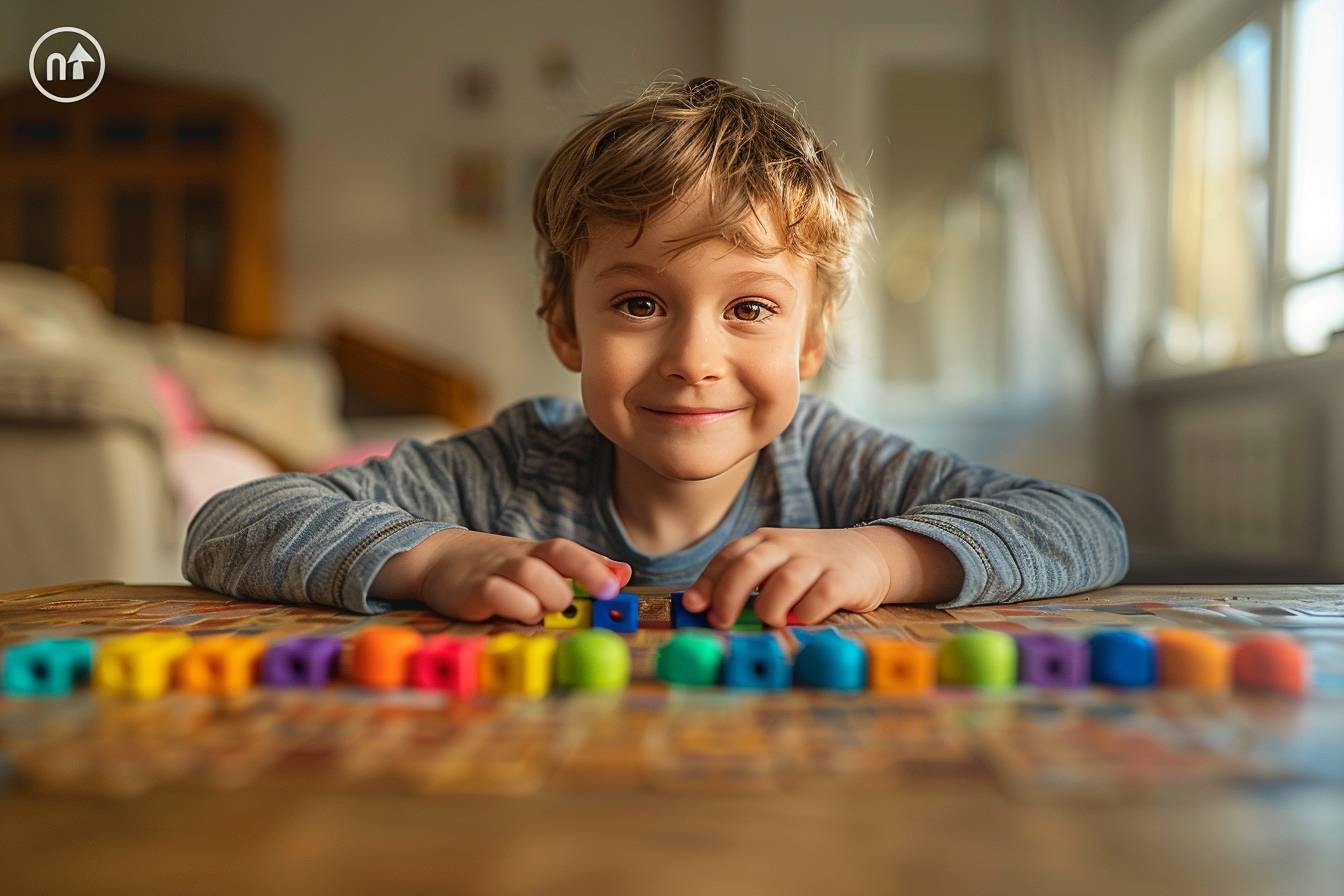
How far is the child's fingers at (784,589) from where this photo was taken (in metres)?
0.62

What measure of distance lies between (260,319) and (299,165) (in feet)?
2.46

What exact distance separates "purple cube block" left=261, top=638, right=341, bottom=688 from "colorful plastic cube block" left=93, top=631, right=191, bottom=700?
4 centimetres

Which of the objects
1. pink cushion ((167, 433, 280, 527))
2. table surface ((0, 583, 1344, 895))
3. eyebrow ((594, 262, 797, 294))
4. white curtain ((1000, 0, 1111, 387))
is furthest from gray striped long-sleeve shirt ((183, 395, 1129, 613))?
white curtain ((1000, 0, 1111, 387))

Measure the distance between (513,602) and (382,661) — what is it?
18 centimetres

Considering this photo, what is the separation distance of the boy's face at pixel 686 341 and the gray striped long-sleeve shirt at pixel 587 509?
0.16 m

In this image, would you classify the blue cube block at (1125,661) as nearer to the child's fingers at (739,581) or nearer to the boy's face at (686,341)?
the child's fingers at (739,581)

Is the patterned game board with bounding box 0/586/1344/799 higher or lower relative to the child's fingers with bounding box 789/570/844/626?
lower

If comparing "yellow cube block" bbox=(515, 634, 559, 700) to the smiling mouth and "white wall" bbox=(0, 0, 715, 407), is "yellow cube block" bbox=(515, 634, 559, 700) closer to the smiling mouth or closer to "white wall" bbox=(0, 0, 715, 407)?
the smiling mouth

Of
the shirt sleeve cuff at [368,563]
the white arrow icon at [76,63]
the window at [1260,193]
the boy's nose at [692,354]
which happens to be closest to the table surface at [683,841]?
the shirt sleeve cuff at [368,563]

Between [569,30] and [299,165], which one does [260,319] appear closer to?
A: [299,165]

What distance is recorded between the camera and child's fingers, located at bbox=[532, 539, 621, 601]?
0.62 m

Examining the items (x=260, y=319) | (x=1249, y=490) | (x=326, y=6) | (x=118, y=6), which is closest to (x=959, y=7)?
(x=1249, y=490)

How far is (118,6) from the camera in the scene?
474 centimetres

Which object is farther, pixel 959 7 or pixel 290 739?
pixel 959 7
